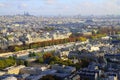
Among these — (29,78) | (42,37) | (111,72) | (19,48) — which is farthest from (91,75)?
(42,37)

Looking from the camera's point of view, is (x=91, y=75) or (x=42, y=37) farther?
(x=42, y=37)

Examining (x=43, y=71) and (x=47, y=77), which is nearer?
(x=47, y=77)

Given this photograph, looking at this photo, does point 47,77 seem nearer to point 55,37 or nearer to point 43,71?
point 43,71

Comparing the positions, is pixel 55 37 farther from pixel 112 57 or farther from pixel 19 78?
pixel 19 78

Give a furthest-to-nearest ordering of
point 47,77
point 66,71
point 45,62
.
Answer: point 45,62 → point 66,71 → point 47,77

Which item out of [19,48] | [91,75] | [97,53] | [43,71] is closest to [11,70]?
[43,71]

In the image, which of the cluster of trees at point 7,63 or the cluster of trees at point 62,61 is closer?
the cluster of trees at point 62,61

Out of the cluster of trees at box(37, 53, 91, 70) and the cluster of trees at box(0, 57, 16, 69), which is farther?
the cluster of trees at box(0, 57, 16, 69)

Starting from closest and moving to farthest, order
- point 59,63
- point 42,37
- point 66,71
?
point 66,71, point 59,63, point 42,37

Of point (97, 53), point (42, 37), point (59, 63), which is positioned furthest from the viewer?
point (42, 37)
